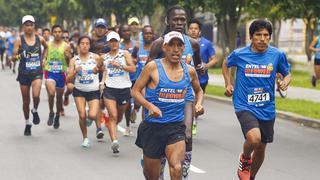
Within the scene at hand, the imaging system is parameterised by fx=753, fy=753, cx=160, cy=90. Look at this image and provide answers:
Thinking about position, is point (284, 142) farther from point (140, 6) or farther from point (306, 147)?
point (140, 6)

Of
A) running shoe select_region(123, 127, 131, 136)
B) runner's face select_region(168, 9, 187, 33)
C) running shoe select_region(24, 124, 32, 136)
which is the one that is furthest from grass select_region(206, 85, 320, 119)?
runner's face select_region(168, 9, 187, 33)

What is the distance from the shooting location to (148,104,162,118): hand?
6.74 metres

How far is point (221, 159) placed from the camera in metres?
10.2

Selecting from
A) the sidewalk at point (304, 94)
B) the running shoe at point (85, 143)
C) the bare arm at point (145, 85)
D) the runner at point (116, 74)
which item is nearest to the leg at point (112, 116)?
the runner at point (116, 74)

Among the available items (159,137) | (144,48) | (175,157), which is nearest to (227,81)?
(159,137)

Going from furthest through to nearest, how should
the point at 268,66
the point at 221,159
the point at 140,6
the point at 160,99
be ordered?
the point at 140,6
the point at 221,159
the point at 268,66
the point at 160,99

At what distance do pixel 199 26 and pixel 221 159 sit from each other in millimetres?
2191

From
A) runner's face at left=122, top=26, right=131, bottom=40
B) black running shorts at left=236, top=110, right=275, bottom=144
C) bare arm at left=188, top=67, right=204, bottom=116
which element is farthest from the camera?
runner's face at left=122, top=26, right=131, bottom=40

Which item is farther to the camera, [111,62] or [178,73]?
[111,62]

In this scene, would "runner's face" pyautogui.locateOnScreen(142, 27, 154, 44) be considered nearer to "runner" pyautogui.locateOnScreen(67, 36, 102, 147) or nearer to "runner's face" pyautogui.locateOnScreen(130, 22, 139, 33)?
"runner" pyautogui.locateOnScreen(67, 36, 102, 147)

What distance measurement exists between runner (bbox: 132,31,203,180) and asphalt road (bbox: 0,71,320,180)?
6.86 feet

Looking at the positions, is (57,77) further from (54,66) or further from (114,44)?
(114,44)

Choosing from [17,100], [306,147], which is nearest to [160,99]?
[306,147]

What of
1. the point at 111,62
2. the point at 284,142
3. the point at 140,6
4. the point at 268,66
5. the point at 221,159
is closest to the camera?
the point at 268,66
